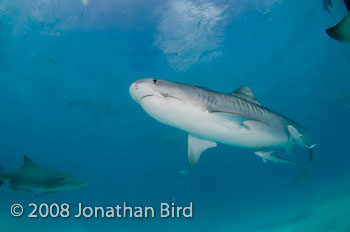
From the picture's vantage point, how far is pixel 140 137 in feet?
137

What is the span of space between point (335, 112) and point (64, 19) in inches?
1744

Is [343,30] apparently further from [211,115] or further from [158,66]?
[158,66]

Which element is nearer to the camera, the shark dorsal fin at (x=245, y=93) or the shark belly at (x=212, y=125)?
the shark belly at (x=212, y=125)

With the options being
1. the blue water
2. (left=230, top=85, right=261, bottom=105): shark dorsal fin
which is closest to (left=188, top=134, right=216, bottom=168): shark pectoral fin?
(left=230, top=85, right=261, bottom=105): shark dorsal fin

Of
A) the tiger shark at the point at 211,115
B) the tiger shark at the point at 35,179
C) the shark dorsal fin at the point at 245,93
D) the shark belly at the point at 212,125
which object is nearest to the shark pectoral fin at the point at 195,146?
the tiger shark at the point at 211,115

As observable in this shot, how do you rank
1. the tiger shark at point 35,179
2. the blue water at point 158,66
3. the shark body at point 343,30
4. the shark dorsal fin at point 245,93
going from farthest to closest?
1. the blue water at point 158,66
2. the tiger shark at point 35,179
3. the shark dorsal fin at point 245,93
4. the shark body at point 343,30

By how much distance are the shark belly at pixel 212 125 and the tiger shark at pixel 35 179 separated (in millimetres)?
3827

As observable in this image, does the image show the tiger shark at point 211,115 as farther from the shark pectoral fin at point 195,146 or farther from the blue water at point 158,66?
the blue water at point 158,66

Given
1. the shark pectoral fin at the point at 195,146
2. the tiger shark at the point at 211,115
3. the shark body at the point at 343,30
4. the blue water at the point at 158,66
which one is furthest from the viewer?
the blue water at the point at 158,66

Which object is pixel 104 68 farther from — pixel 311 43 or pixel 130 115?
pixel 311 43

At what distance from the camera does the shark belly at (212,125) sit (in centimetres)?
275

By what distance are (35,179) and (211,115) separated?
4711mm

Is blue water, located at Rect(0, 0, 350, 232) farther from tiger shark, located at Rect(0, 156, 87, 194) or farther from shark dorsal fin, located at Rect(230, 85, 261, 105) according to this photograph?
shark dorsal fin, located at Rect(230, 85, 261, 105)

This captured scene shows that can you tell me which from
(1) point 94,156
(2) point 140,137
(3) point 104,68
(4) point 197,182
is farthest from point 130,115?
(4) point 197,182
